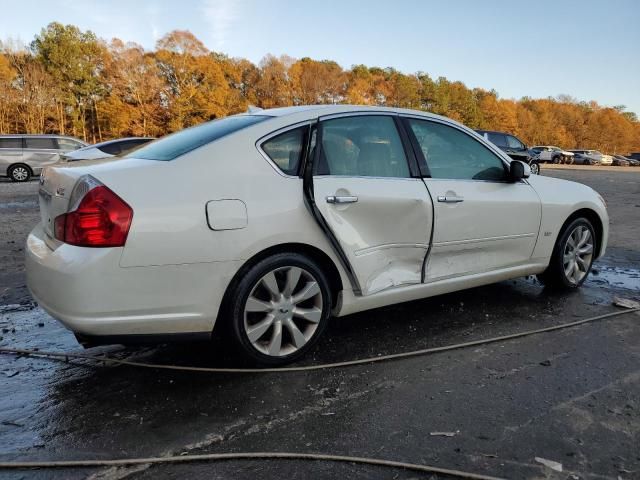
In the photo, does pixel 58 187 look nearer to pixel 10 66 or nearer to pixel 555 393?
pixel 555 393

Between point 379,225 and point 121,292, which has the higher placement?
point 379,225

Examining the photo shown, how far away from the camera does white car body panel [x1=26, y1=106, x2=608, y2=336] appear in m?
2.44

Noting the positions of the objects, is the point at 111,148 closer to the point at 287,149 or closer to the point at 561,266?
the point at 287,149

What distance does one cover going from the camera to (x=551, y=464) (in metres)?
2.08

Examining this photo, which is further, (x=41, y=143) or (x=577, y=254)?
(x=41, y=143)

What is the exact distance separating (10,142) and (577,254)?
64.5 ft

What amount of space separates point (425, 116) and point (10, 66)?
48.2 m

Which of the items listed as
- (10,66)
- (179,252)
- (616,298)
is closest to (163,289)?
(179,252)

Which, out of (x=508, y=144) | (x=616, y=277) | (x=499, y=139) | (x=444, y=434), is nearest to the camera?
(x=444, y=434)

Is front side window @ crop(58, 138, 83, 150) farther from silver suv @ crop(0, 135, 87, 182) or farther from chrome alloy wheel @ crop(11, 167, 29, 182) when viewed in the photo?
chrome alloy wheel @ crop(11, 167, 29, 182)

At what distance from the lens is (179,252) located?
2512 millimetres

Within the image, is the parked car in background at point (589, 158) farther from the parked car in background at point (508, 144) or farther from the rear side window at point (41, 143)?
the rear side window at point (41, 143)

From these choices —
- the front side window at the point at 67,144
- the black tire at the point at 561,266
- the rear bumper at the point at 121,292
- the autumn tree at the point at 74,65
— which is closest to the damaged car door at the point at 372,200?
the rear bumper at the point at 121,292

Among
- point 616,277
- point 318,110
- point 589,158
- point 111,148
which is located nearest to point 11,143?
point 111,148
